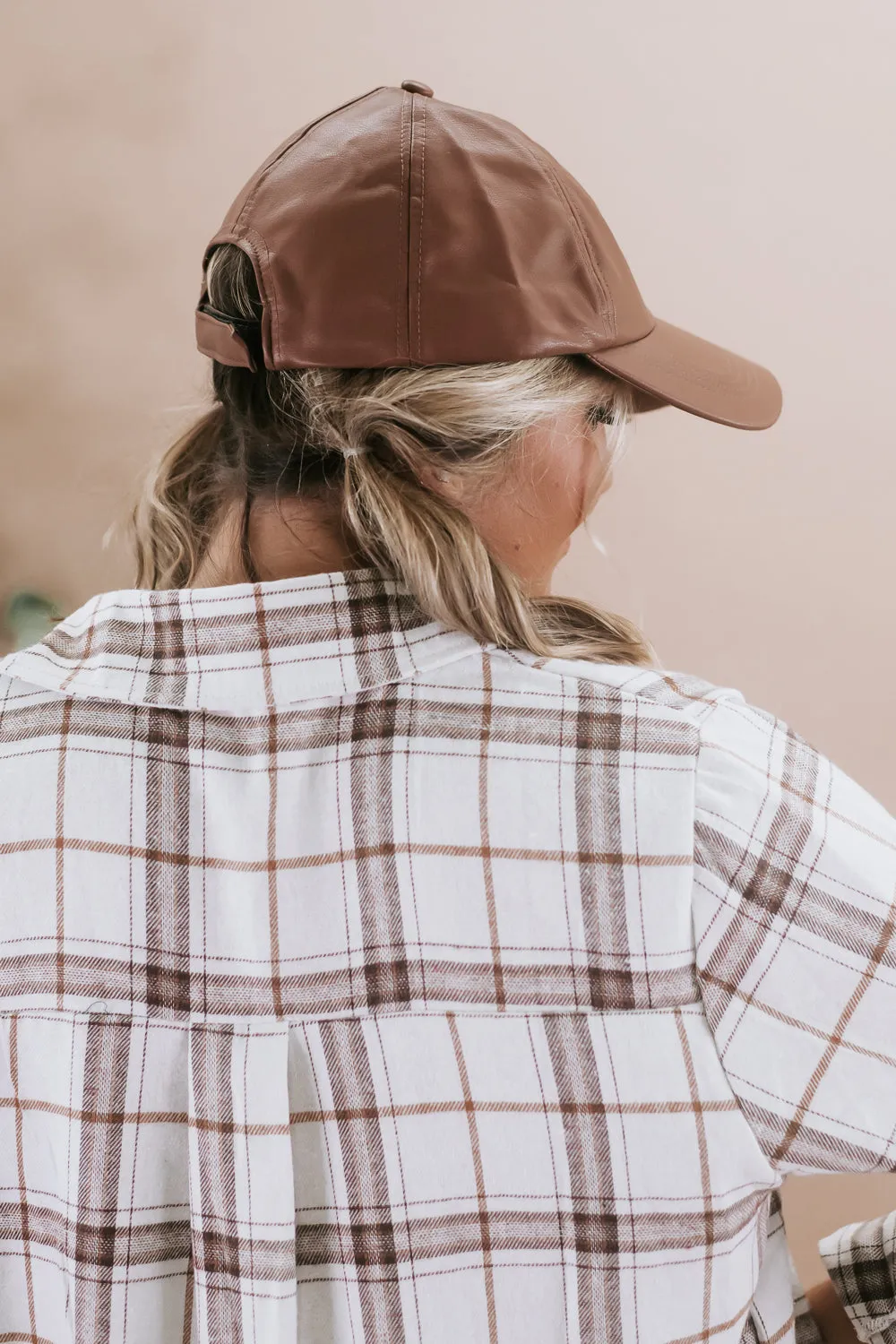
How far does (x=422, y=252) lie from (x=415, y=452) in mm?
107

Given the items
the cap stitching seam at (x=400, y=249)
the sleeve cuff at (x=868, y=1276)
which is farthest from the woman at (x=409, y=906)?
the sleeve cuff at (x=868, y=1276)

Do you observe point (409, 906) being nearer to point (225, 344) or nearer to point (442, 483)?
point (442, 483)

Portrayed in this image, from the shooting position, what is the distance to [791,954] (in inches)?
20.3

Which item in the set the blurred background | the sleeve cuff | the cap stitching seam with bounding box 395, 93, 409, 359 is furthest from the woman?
the blurred background

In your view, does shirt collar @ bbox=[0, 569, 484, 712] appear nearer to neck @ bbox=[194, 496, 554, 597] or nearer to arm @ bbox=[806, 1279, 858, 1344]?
neck @ bbox=[194, 496, 554, 597]

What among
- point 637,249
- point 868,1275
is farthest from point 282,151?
point 868,1275

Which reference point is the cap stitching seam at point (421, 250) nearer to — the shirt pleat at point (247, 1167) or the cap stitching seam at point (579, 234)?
the cap stitching seam at point (579, 234)

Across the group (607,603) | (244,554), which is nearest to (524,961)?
(244,554)

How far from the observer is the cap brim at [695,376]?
625 mm

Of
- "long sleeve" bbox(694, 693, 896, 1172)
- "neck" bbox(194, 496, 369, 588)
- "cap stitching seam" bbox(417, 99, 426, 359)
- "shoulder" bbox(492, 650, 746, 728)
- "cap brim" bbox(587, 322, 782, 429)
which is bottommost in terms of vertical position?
"long sleeve" bbox(694, 693, 896, 1172)

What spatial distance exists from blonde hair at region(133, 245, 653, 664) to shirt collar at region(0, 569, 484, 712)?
18 millimetres

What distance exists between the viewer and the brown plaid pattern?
1.70ft

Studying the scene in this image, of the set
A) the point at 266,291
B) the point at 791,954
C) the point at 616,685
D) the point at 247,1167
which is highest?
the point at 266,291

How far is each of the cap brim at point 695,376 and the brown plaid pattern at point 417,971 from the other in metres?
0.18
